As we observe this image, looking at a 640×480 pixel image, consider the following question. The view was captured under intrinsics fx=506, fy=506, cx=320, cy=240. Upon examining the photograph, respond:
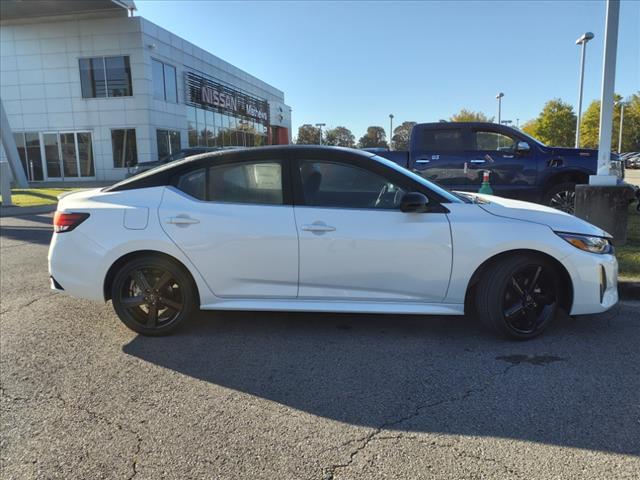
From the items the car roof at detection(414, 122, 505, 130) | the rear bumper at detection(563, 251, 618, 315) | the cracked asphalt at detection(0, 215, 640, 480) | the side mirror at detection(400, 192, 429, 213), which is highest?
the car roof at detection(414, 122, 505, 130)

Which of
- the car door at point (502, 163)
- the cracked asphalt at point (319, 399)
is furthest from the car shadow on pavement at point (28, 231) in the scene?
the car door at point (502, 163)

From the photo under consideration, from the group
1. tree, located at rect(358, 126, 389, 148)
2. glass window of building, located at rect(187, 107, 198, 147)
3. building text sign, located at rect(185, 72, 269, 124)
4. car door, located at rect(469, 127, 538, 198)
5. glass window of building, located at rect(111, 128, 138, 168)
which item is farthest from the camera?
tree, located at rect(358, 126, 389, 148)

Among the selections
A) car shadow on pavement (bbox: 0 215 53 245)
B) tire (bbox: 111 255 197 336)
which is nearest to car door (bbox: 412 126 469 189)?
Answer: tire (bbox: 111 255 197 336)

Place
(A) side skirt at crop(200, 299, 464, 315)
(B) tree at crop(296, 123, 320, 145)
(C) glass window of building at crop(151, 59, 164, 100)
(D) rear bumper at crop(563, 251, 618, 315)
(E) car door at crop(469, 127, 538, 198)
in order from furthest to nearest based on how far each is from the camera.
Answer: (B) tree at crop(296, 123, 320, 145), (C) glass window of building at crop(151, 59, 164, 100), (E) car door at crop(469, 127, 538, 198), (A) side skirt at crop(200, 299, 464, 315), (D) rear bumper at crop(563, 251, 618, 315)

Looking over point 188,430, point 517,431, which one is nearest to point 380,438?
point 517,431

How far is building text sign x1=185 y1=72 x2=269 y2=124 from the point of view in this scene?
3225 cm

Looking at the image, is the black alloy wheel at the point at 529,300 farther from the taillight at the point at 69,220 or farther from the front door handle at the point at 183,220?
the taillight at the point at 69,220

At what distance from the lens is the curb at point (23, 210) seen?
13922 millimetres

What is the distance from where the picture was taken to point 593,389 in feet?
10.9

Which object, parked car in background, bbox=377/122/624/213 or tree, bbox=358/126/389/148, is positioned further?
tree, bbox=358/126/389/148

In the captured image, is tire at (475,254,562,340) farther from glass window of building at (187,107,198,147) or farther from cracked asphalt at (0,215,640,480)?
glass window of building at (187,107,198,147)

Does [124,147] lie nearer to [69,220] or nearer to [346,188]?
[69,220]

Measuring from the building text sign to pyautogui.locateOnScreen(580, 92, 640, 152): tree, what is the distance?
135 ft

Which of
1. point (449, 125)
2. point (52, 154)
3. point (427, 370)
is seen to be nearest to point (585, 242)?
point (427, 370)
